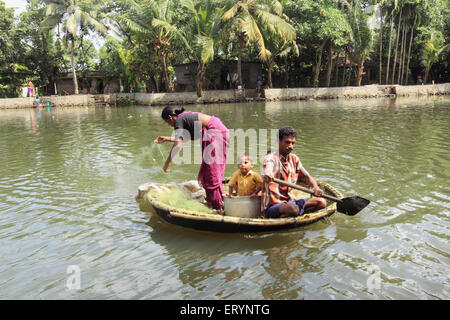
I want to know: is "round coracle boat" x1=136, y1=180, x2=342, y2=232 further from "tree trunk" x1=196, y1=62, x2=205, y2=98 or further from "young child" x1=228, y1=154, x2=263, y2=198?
"tree trunk" x1=196, y1=62, x2=205, y2=98

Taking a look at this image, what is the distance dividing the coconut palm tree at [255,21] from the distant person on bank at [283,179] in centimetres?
1795

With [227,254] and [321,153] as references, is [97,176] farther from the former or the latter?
[321,153]

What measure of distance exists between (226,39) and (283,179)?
20780 millimetres

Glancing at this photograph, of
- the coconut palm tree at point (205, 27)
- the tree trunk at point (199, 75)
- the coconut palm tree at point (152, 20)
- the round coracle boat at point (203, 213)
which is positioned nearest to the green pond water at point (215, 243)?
the round coracle boat at point (203, 213)

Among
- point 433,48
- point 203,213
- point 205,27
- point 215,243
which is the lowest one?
point 215,243

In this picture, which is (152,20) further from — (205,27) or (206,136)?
(206,136)

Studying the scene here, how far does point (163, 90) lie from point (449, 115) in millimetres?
21775

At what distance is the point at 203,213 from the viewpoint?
438 cm

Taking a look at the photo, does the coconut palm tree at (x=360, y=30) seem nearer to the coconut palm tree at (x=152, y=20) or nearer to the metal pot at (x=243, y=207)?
the coconut palm tree at (x=152, y=20)

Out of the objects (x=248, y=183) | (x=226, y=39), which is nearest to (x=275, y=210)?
(x=248, y=183)

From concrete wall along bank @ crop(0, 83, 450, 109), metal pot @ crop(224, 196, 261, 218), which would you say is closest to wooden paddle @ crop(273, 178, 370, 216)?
metal pot @ crop(224, 196, 261, 218)

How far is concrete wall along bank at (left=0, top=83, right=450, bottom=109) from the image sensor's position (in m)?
26.3

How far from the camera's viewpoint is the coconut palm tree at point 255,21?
21.6 m

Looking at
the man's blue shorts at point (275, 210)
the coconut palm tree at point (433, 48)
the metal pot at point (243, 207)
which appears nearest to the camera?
the man's blue shorts at point (275, 210)
